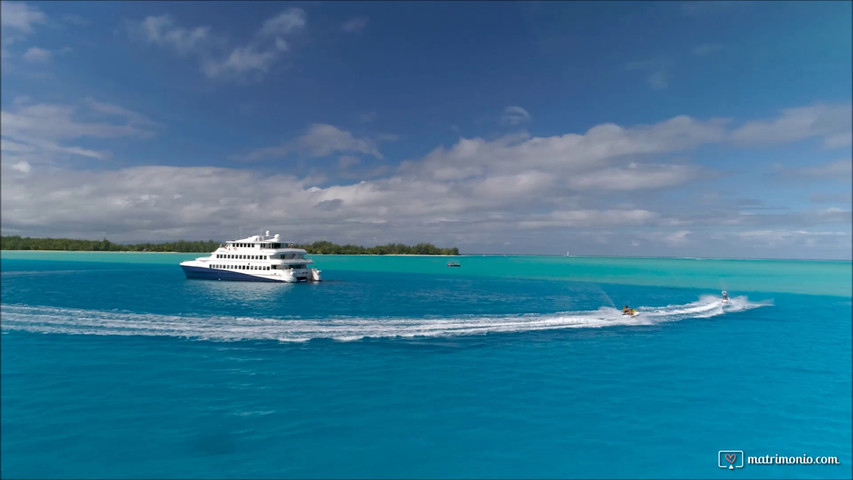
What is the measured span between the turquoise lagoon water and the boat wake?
31cm

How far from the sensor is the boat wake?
3022 cm

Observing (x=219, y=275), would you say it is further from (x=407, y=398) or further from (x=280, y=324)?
(x=407, y=398)

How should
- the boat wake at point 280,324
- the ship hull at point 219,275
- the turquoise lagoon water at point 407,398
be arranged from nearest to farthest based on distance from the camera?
the turquoise lagoon water at point 407,398 → the boat wake at point 280,324 → the ship hull at point 219,275

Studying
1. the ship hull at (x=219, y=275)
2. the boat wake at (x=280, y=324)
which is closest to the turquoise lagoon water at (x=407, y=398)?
the boat wake at (x=280, y=324)

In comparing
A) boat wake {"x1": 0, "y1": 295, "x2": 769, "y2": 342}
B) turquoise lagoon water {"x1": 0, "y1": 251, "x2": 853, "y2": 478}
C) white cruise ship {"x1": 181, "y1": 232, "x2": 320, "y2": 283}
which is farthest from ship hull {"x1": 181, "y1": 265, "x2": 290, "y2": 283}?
turquoise lagoon water {"x1": 0, "y1": 251, "x2": 853, "y2": 478}

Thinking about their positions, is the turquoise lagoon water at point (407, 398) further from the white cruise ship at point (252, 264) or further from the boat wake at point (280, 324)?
the white cruise ship at point (252, 264)

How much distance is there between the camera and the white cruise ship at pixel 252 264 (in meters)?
80.4

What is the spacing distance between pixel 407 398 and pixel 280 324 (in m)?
19.8

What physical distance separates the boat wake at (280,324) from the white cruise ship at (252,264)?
39.6m

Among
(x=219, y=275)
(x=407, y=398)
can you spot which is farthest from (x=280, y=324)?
(x=219, y=275)

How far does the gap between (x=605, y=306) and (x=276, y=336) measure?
4157 centimetres

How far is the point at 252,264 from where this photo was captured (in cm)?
8175

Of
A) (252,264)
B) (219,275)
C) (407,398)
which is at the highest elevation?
(252,264)

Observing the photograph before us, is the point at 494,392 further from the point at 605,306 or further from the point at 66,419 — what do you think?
the point at 605,306
